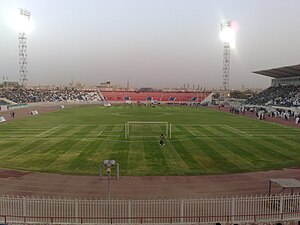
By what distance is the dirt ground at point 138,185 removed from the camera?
51.5 feet

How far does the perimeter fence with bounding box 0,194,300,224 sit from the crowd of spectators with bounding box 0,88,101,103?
88.8 m

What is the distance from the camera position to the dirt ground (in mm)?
15688

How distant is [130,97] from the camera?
145m

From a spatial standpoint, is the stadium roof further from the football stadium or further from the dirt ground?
the dirt ground

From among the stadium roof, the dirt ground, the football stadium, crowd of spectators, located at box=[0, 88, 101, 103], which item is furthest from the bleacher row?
the dirt ground

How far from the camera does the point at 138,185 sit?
16922mm

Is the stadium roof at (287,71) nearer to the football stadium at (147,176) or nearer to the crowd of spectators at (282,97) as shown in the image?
the crowd of spectators at (282,97)

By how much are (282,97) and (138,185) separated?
71.8 meters

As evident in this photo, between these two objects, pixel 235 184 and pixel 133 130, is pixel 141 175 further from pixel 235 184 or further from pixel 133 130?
pixel 133 130

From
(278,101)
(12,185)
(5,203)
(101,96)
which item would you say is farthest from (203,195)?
(101,96)

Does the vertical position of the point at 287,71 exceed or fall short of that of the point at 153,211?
it exceeds it

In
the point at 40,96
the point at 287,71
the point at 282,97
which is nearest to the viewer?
the point at 282,97

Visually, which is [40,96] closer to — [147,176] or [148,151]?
[148,151]

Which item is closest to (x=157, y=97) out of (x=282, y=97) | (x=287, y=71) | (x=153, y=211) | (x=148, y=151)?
(x=287, y=71)
